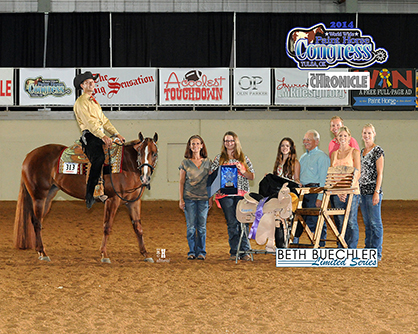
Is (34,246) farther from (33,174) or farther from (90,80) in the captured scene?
(90,80)

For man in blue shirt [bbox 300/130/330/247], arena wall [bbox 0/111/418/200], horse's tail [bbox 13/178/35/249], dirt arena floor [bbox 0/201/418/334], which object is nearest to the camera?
dirt arena floor [bbox 0/201/418/334]

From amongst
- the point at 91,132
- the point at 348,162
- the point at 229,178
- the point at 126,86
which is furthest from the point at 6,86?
the point at 348,162

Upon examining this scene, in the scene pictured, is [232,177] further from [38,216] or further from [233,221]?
[38,216]

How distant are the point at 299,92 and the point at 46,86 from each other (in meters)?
7.64

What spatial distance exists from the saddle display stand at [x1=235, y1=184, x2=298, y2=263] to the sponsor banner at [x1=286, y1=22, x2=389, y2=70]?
1157cm

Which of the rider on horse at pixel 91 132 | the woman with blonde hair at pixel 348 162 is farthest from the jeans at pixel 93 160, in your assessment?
the woman with blonde hair at pixel 348 162

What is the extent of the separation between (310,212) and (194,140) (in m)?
1.77

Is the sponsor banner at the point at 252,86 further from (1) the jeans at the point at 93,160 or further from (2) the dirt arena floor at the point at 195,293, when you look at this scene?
(1) the jeans at the point at 93,160

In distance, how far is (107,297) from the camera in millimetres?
4766

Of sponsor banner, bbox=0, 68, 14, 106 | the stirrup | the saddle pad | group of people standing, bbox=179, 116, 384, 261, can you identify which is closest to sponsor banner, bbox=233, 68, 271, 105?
sponsor banner, bbox=0, 68, 14, 106

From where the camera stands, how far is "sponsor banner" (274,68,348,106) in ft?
49.3

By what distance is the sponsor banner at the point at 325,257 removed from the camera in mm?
5785

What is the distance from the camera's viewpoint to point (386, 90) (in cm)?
1528

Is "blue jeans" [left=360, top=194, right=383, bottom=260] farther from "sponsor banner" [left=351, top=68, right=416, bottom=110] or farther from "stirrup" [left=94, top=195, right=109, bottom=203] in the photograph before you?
"sponsor banner" [left=351, top=68, right=416, bottom=110]
